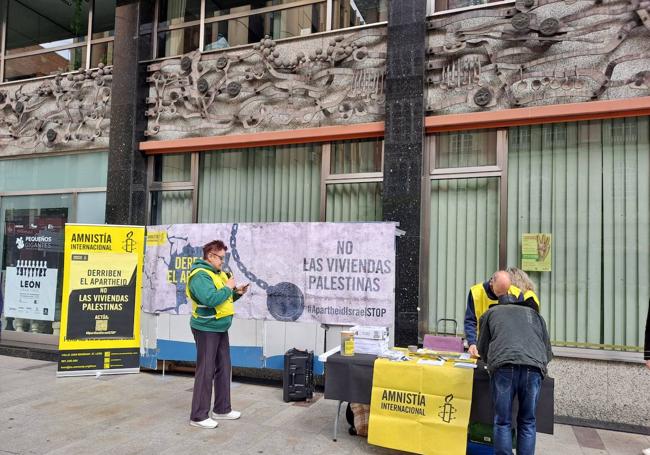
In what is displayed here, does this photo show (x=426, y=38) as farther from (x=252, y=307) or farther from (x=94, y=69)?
(x=94, y=69)

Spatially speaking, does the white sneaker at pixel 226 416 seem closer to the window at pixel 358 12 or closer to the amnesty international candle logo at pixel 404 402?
the amnesty international candle logo at pixel 404 402

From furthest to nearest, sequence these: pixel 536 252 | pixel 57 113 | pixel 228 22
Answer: pixel 57 113
pixel 228 22
pixel 536 252

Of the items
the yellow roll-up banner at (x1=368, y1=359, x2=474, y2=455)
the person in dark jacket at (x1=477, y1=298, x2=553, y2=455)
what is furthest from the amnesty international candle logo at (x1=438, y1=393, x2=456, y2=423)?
the person in dark jacket at (x1=477, y1=298, x2=553, y2=455)

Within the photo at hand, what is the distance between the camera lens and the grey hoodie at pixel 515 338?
399 centimetres

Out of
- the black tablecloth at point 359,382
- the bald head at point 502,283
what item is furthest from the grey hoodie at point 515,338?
the black tablecloth at point 359,382

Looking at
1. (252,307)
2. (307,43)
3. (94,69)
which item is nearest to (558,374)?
(252,307)

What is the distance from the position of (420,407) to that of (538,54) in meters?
4.56

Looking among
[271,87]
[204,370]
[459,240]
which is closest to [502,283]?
[459,240]

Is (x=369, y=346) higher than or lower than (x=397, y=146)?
lower

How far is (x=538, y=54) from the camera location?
638 cm

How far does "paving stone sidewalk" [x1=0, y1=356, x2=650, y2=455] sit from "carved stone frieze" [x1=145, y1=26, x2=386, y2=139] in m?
3.99

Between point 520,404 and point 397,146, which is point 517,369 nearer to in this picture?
point 520,404

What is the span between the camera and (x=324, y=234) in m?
6.77

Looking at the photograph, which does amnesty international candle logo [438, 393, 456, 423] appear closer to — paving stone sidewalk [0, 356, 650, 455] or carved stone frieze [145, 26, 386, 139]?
paving stone sidewalk [0, 356, 650, 455]
